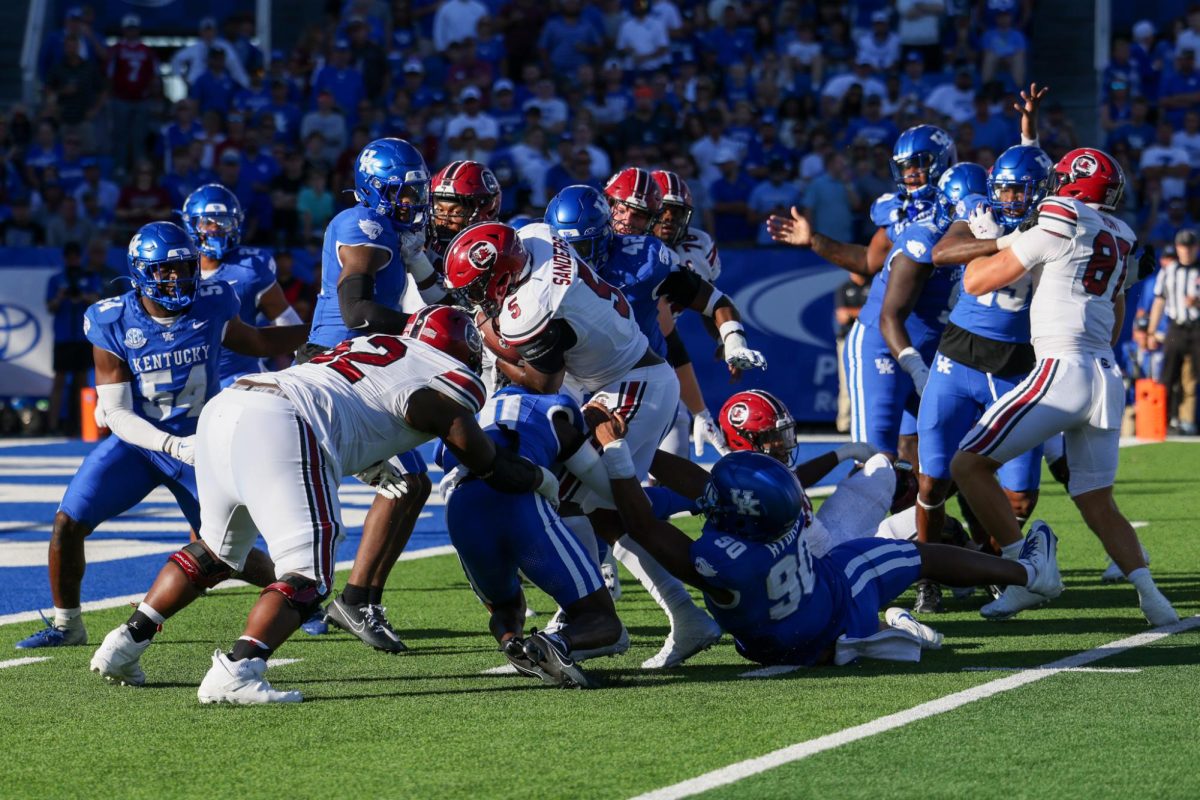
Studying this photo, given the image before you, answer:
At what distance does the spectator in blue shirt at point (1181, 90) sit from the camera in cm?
1844

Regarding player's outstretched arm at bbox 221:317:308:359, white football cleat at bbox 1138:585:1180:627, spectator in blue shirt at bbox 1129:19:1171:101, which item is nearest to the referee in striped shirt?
spectator in blue shirt at bbox 1129:19:1171:101

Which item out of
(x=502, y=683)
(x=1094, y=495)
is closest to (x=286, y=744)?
(x=502, y=683)

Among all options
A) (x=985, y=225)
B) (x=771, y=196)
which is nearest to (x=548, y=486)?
(x=985, y=225)

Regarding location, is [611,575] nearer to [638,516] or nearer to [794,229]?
[638,516]

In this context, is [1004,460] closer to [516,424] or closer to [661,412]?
[661,412]

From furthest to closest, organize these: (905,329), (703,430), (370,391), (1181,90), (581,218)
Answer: (1181,90) < (703,430) < (905,329) < (581,218) < (370,391)

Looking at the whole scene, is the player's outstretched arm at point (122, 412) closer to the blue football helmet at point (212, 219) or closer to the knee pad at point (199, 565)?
the knee pad at point (199, 565)

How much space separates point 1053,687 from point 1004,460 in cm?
146

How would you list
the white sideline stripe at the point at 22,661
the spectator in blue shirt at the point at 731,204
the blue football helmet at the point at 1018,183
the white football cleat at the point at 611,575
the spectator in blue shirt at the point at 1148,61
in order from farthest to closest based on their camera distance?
the spectator in blue shirt at the point at 1148,61, the spectator in blue shirt at the point at 731,204, the white football cleat at the point at 611,575, the blue football helmet at the point at 1018,183, the white sideline stripe at the point at 22,661

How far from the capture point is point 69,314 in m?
16.1

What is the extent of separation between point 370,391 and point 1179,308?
12.2 metres

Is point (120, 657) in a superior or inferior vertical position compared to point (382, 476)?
inferior

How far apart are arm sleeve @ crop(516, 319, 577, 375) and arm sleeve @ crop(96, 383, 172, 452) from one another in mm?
1460

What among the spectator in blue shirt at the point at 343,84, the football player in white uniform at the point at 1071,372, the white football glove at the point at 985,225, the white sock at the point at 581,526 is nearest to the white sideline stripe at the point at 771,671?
the white sock at the point at 581,526
